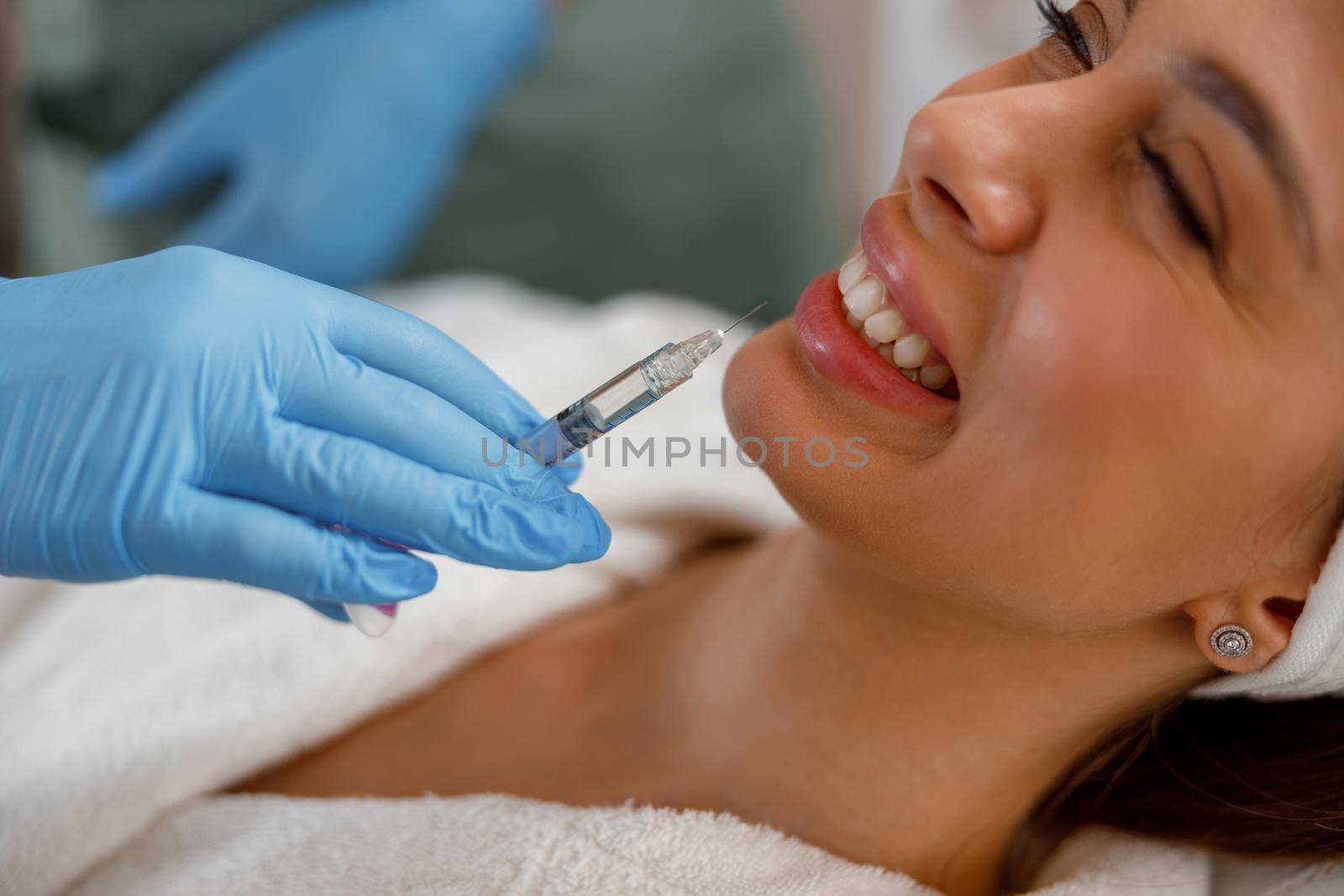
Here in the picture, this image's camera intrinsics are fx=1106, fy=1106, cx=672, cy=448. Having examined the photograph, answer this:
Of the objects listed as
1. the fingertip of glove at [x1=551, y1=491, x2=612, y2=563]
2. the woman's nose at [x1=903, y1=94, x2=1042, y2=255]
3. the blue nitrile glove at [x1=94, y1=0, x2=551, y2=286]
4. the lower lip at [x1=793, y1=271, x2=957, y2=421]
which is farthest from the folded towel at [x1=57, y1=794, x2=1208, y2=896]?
the blue nitrile glove at [x1=94, y1=0, x2=551, y2=286]

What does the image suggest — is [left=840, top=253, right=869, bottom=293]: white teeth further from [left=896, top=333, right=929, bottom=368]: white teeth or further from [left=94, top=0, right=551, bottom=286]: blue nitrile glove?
[left=94, top=0, right=551, bottom=286]: blue nitrile glove

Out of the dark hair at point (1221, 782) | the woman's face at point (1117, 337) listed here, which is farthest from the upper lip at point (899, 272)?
the dark hair at point (1221, 782)

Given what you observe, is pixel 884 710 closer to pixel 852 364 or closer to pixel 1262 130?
pixel 852 364

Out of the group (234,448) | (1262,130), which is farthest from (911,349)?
(234,448)

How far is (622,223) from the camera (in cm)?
198

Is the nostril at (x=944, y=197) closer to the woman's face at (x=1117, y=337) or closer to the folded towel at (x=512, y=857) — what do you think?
the woman's face at (x=1117, y=337)

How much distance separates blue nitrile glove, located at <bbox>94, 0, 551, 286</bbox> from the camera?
1.75 meters

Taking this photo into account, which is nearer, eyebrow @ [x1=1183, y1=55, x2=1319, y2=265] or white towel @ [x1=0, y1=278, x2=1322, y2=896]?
eyebrow @ [x1=1183, y1=55, x2=1319, y2=265]

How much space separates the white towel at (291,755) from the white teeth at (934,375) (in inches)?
16.5

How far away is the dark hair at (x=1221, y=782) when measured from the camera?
980 millimetres

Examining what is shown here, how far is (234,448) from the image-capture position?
0.81 meters

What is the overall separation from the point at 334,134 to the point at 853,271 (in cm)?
115

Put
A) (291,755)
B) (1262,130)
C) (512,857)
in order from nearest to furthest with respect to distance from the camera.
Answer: (1262,130) → (512,857) → (291,755)

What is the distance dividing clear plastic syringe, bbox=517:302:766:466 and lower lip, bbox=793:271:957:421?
71mm
